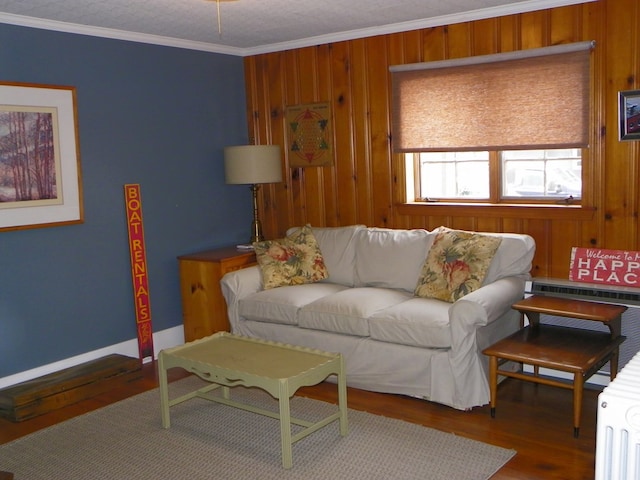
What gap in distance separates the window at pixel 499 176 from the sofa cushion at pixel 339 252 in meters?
0.52

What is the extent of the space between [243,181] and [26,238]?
4.98 ft

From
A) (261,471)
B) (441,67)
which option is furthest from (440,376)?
(441,67)

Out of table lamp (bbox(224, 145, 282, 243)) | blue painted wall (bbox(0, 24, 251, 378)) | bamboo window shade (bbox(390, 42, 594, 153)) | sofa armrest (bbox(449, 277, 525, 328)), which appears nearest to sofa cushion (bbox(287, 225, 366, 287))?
table lamp (bbox(224, 145, 282, 243))

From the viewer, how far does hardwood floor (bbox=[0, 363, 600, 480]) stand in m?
3.00

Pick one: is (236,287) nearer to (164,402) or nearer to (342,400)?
(164,402)

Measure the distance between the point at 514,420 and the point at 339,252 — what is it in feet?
5.62

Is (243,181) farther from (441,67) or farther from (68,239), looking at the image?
(441,67)

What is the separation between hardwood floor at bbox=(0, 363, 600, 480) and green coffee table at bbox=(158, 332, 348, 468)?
0.50 m

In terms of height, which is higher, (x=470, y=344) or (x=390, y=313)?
(x=390, y=313)

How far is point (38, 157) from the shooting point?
407 centimetres

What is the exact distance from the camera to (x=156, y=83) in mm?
4770

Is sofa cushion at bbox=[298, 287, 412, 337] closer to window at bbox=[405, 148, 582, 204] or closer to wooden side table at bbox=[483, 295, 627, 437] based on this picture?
wooden side table at bbox=[483, 295, 627, 437]

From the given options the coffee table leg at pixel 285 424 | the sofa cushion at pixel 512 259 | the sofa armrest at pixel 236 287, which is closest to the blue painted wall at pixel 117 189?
the sofa armrest at pixel 236 287

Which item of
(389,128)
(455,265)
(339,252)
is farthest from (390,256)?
(389,128)
